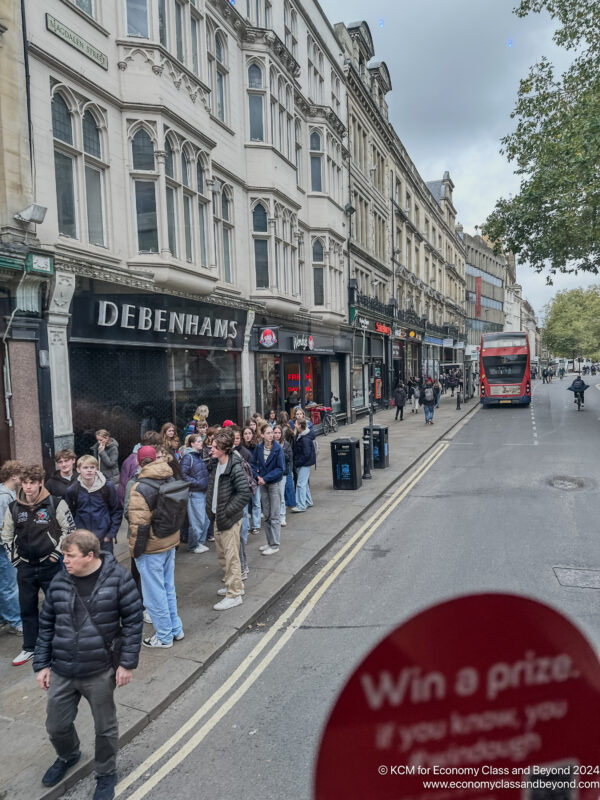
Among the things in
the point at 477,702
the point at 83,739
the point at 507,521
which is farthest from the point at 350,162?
the point at 477,702

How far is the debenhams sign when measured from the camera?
10.3m

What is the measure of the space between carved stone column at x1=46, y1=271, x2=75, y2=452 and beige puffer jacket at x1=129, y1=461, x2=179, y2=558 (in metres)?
4.60

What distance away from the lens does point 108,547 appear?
641cm

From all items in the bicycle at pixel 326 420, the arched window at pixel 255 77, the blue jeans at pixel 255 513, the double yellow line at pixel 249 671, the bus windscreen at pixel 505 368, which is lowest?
the double yellow line at pixel 249 671

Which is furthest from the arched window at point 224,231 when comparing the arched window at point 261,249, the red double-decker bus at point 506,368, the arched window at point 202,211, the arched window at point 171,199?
the red double-decker bus at point 506,368

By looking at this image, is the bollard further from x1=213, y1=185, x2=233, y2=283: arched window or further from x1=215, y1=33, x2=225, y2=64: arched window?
x1=215, y1=33, x2=225, y2=64: arched window

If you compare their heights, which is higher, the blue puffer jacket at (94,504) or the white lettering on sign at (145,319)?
the white lettering on sign at (145,319)

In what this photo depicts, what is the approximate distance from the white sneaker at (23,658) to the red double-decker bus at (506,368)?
97.0ft

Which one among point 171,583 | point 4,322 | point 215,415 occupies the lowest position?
point 171,583

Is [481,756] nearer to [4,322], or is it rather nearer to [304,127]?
[4,322]

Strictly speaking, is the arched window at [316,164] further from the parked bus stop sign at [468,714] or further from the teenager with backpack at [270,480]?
the parked bus stop sign at [468,714]

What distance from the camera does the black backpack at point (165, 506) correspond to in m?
5.44

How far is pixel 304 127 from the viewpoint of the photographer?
69.8 ft

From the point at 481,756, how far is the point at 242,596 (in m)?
5.83
